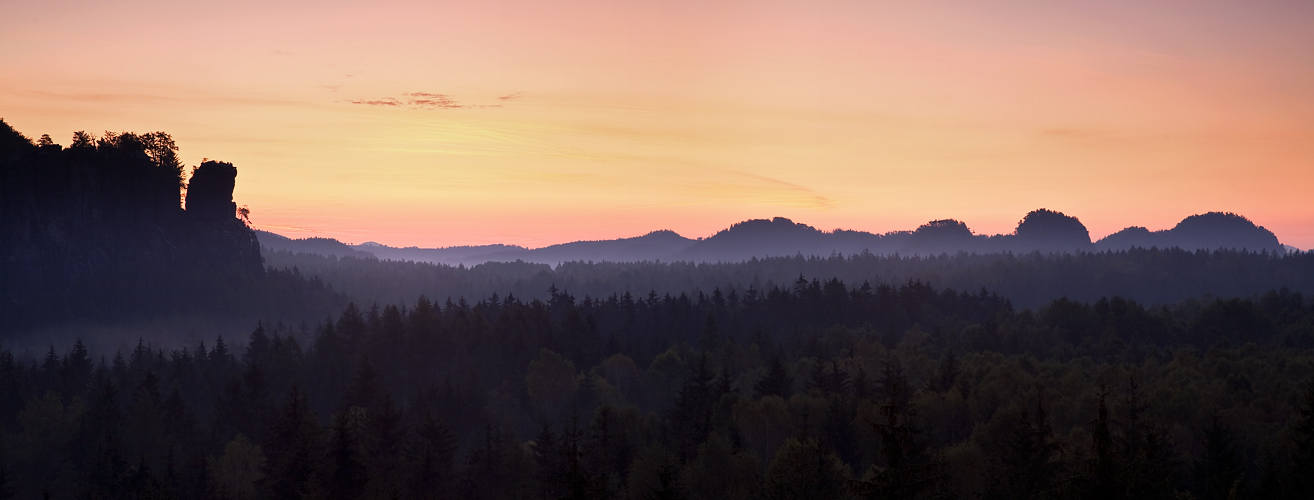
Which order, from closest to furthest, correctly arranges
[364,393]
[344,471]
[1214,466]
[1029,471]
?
[1029,471] → [344,471] → [1214,466] → [364,393]

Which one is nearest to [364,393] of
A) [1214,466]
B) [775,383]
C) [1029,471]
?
[775,383]

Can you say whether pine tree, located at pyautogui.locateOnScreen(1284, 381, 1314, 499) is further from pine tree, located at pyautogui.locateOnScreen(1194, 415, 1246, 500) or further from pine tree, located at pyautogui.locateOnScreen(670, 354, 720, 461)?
pine tree, located at pyautogui.locateOnScreen(670, 354, 720, 461)

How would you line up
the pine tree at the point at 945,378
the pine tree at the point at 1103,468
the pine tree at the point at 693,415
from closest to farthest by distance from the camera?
1. the pine tree at the point at 1103,468
2. the pine tree at the point at 693,415
3. the pine tree at the point at 945,378

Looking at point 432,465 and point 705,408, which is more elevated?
point 705,408

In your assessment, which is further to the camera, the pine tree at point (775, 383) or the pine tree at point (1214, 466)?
the pine tree at point (775, 383)

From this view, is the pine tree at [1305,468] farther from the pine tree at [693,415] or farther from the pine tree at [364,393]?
the pine tree at [364,393]

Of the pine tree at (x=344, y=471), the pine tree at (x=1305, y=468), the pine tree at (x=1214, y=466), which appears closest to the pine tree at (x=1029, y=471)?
the pine tree at (x=1305, y=468)

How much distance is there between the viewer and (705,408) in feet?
240

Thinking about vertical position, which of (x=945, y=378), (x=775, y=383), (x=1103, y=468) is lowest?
(x=775, y=383)

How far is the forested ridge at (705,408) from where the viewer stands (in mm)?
45031

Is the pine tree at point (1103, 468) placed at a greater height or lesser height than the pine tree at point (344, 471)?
greater

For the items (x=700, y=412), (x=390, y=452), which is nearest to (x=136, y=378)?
(x=390, y=452)

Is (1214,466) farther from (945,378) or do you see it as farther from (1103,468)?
(945,378)

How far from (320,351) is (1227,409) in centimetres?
9873
